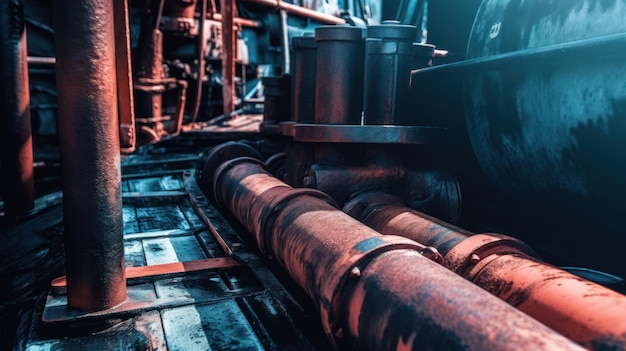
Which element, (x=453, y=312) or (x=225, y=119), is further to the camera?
(x=225, y=119)

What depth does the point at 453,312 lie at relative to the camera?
130 cm

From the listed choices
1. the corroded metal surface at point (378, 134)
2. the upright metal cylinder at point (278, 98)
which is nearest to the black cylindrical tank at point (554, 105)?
the corroded metal surface at point (378, 134)

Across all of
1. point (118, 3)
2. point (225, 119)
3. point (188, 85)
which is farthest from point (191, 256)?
point (188, 85)

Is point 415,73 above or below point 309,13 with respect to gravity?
below

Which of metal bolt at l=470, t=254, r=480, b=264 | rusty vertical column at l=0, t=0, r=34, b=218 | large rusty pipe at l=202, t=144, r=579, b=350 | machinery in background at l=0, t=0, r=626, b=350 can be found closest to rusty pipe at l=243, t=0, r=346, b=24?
rusty vertical column at l=0, t=0, r=34, b=218

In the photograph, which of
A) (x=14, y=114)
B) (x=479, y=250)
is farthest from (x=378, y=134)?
(x=14, y=114)

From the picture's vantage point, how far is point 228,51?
7.97 meters

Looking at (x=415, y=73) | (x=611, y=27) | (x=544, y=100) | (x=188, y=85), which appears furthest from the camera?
(x=188, y=85)

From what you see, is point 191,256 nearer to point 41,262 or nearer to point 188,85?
point 41,262

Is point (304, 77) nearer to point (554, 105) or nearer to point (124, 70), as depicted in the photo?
point (124, 70)

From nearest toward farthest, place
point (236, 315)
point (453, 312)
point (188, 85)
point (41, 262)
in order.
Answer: point (453, 312) < point (236, 315) < point (41, 262) < point (188, 85)

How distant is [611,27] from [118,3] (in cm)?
201

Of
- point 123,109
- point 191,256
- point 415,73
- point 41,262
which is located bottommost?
point 41,262

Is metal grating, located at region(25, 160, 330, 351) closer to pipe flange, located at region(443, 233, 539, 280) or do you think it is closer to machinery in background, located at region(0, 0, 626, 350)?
machinery in background, located at region(0, 0, 626, 350)
